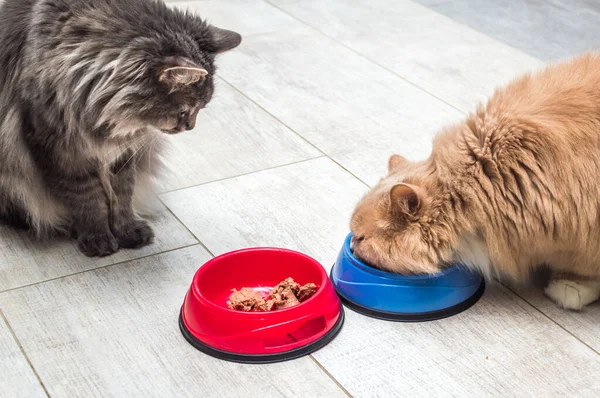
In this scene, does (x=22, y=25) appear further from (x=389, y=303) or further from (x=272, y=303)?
(x=389, y=303)

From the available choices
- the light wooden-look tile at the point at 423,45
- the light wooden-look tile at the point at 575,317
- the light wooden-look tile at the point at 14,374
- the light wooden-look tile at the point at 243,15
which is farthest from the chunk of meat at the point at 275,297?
the light wooden-look tile at the point at 243,15

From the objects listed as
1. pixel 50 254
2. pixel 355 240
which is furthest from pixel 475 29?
pixel 50 254

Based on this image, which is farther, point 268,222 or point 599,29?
point 599,29

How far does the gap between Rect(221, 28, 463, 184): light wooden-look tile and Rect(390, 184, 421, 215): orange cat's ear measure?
919mm

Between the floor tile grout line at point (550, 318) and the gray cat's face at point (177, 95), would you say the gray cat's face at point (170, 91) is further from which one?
the floor tile grout line at point (550, 318)

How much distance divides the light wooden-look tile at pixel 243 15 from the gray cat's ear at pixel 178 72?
2353mm

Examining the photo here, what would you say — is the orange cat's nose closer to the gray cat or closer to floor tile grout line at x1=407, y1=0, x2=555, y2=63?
the gray cat

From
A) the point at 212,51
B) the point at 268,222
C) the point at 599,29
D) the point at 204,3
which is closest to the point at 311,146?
the point at 268,222

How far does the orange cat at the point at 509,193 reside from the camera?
238cm

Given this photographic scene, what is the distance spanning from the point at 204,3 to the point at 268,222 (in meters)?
2.50

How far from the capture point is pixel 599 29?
16.8ft

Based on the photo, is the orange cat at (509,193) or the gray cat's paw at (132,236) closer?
the orange cat at (509,193)

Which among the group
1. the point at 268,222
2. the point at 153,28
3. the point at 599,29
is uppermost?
the point at 153,28

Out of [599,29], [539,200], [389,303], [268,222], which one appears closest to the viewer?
[539,200]
